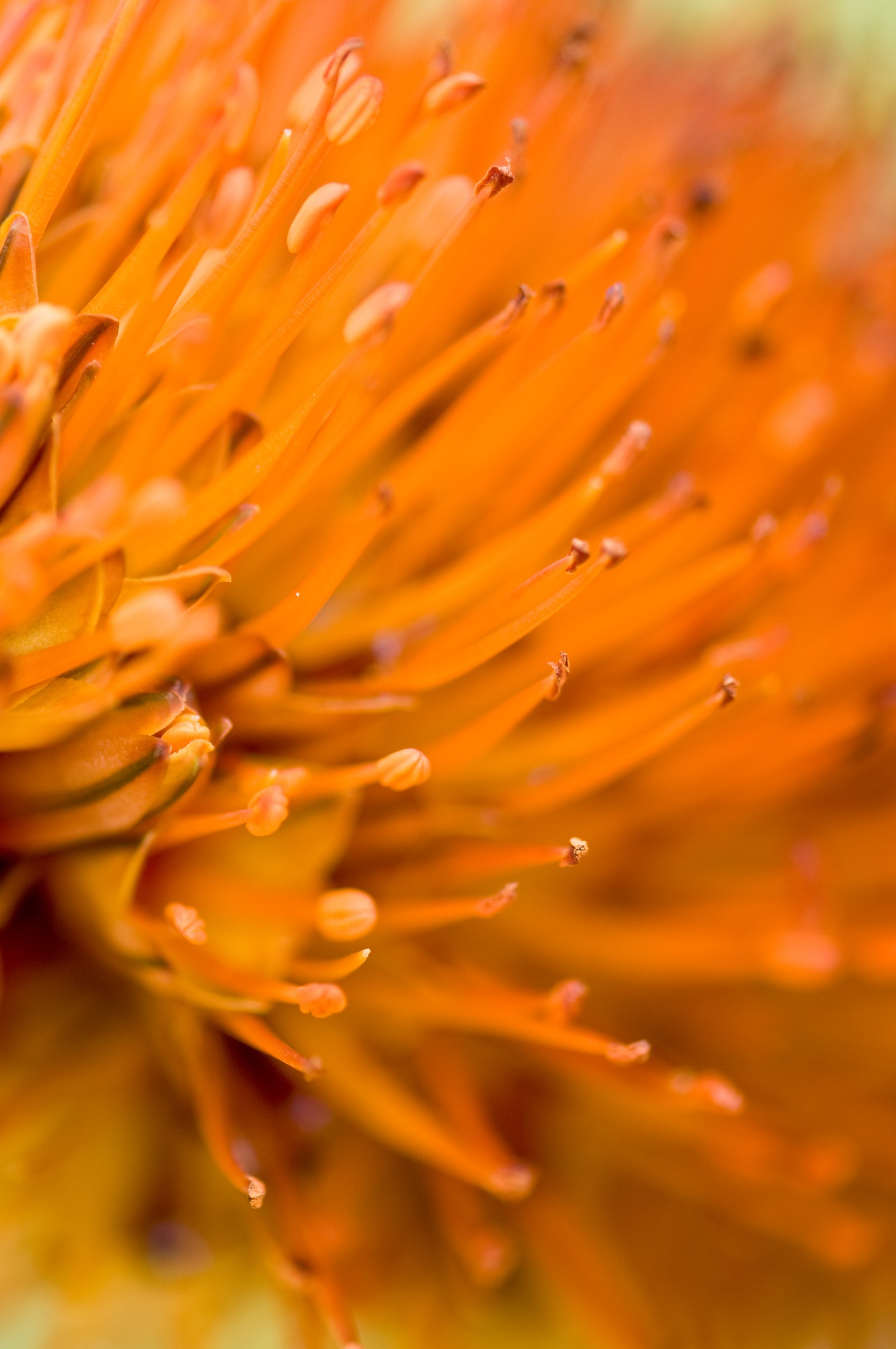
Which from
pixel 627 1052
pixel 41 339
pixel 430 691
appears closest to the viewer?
pixel 41 339

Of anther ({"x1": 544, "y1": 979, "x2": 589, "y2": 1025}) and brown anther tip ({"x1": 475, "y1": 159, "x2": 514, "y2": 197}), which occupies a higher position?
brown anther tip ({"x1": 475, "y1": 159, "x2": 514, "y2": 197})

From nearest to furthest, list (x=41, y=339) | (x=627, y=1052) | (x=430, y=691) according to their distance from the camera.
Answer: (x=41, y=339), (x=627, y=1052), (x=430, y=691)

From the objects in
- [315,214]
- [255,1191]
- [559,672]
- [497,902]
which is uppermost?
[315,214]

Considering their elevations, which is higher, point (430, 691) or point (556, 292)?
point (556, 292)

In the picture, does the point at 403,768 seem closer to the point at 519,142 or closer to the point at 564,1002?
the point at 564,1002

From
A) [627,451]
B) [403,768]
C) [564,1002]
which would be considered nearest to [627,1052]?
[564,1002]

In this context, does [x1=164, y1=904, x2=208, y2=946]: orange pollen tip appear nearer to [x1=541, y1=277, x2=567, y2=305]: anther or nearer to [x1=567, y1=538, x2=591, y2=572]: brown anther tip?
[x1=567, y1=538, x2=591, y2=572]: brown anther tip

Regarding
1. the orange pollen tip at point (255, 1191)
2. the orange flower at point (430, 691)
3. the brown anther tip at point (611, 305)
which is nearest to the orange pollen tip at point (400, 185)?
the orange flower at point (430, 691)

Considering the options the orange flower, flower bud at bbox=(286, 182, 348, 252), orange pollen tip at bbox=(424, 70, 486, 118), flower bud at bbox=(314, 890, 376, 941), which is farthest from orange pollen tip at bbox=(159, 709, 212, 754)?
orange pollen tip at bbox=(424, 70, 486, 118)
